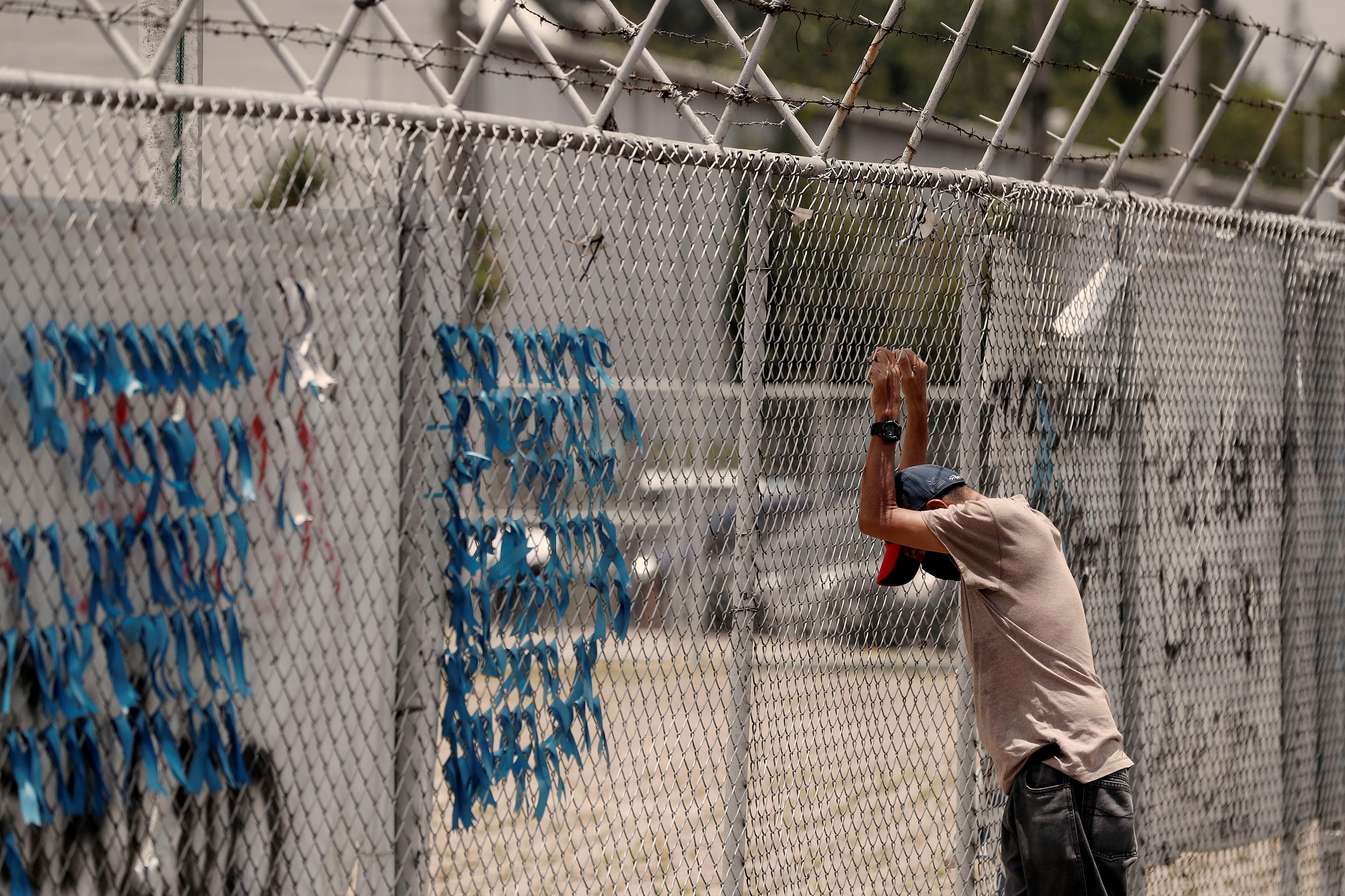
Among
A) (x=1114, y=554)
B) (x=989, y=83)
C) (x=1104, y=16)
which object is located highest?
(x=1104, y=16)

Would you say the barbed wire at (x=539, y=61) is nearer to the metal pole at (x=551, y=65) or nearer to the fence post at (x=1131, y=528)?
the metal pole at (x=551, y=65)

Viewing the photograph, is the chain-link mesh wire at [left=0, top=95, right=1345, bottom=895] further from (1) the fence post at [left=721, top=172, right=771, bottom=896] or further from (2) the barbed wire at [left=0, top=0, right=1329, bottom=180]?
(2) the barbed wire at [left=0, top=0, right=1329, bottom=180]

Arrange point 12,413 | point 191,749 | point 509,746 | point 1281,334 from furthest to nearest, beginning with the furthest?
1. point 1281,334
2. point 509,746
3. point 191,749
4. point 12,413

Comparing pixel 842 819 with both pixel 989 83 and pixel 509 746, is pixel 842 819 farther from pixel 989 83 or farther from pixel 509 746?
pixel 989 83

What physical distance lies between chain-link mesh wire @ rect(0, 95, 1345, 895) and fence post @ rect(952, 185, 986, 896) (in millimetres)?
13

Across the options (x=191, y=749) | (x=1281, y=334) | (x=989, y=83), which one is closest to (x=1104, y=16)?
(x=989, y=83)

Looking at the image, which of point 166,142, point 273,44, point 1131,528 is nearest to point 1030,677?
point 1131,528

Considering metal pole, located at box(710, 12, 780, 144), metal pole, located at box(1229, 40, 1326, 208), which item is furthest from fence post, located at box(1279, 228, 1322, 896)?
metal pole, located at box(710, 12, 780, 144)

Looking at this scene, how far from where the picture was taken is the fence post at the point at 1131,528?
180 inches

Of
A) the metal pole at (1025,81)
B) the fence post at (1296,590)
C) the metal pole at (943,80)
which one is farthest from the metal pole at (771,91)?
the fence post at (1296,590)

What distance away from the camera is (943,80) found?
3818mm

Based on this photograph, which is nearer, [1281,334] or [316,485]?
[316,485]

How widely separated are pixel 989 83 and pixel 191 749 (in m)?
58.8

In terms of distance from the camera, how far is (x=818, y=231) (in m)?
3.80
